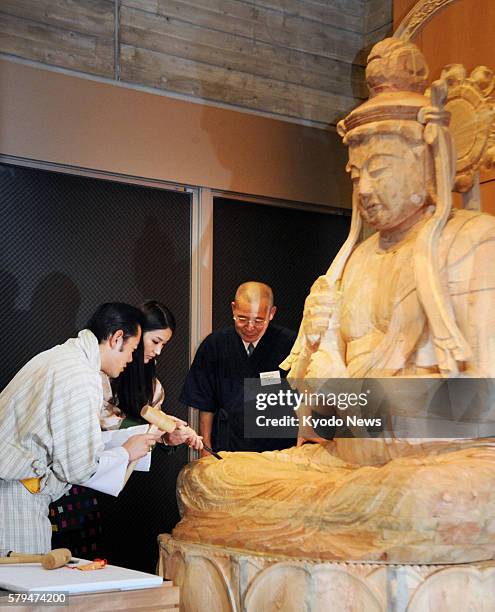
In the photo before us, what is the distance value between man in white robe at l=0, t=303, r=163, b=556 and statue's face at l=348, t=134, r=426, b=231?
43.8 inches

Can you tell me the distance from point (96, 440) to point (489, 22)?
2.72 meters

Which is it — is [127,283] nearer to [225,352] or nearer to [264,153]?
[225,352]

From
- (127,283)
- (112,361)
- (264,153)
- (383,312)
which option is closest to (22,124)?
(127,283)

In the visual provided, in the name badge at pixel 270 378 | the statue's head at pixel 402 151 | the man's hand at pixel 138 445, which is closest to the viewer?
the man's hand at pixel 138 445

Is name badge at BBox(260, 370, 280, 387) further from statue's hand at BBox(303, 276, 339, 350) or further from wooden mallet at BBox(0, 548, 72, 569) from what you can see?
wooden mallet at BBox(0, 548, 72, 569)

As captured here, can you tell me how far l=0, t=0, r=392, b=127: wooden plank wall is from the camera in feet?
14.3

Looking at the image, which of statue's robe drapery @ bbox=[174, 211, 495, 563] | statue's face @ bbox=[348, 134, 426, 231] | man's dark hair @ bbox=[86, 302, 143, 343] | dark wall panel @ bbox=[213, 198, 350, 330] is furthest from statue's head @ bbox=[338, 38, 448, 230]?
dark wall panel @ bbox=[213, 198, 350, 330]

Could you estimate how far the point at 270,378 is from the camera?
4176 millimetres

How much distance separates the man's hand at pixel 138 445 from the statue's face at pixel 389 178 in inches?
41.9

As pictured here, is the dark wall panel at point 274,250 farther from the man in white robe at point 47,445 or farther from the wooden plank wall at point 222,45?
the man in white robe at point 47,445

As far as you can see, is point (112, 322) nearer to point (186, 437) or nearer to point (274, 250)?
point (186, 437)

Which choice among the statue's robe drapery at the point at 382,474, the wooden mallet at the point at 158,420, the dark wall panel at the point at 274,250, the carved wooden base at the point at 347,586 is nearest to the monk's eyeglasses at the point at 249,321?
the dark wall panel at the point at 274,250

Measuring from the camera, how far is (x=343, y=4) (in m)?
5.27

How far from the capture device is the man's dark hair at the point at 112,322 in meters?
2.99
